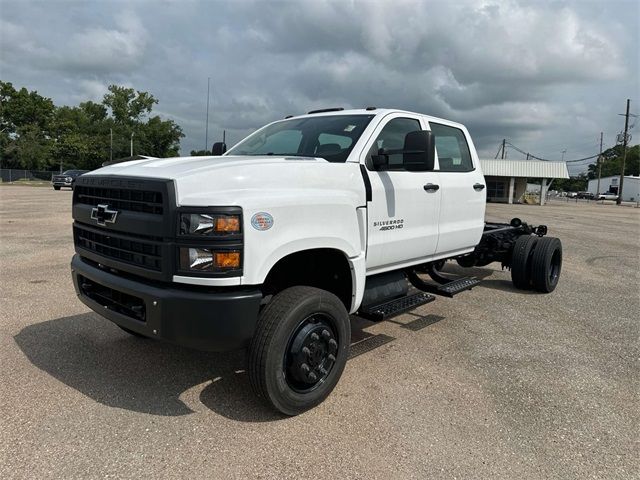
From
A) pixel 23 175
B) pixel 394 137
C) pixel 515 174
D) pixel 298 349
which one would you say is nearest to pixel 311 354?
pixel 298 349

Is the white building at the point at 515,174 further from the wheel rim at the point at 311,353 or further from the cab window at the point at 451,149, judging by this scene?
the wheel rim at the point at 311,353

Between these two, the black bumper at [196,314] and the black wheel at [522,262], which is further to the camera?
the black wheel at [522,262]

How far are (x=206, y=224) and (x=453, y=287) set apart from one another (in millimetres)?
3109

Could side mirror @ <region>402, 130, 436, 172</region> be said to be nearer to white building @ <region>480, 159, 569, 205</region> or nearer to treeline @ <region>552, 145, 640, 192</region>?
white building @ <region>480, 159, 569, 205</region>

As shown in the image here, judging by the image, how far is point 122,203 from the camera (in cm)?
316

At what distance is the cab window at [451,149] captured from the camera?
16.4 ft

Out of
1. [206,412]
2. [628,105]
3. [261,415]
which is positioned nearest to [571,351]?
[261,415]

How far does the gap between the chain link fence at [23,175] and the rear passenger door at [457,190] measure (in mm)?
58773

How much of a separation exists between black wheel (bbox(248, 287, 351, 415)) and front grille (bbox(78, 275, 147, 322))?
2.41ft

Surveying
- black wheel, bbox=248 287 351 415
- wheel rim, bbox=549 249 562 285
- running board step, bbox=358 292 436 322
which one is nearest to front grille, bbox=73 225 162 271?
black wheel, bbox=248 287 351 415

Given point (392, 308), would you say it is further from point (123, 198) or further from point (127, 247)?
point (123, 198)

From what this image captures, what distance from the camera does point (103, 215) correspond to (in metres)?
3.27

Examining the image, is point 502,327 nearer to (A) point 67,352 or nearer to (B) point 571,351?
(B) point 571,351

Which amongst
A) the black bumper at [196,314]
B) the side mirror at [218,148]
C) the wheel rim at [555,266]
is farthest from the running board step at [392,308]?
the wheel rim at [555,266]
